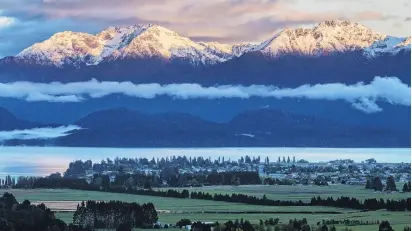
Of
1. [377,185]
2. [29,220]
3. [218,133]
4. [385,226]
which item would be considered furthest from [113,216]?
[218,133]

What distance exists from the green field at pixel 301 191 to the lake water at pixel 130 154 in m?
22.3

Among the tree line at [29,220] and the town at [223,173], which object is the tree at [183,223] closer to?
the tree line at [29,220]

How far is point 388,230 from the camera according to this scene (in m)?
36.5

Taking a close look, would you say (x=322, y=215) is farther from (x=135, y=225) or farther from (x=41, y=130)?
(x=41, y=130)

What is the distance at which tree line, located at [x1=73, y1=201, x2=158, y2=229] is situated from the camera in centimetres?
3934

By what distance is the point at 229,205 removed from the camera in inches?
2020

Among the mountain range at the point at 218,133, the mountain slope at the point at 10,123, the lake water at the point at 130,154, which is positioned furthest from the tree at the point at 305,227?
the mountain slope at the point at 10,123

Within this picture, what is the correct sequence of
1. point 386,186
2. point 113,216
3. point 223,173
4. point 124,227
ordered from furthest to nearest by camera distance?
point 223,173 → point 386,186 → point 113,216 → point 124,227

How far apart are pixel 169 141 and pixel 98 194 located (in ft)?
363

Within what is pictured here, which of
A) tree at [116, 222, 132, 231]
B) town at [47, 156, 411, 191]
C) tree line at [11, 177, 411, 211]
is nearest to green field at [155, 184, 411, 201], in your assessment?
tree line at [11, 177, 411, 211]

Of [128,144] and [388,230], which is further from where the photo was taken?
[128,144]

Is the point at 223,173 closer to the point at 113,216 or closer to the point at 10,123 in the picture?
the point at 113,216

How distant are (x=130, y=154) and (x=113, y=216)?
322 feet

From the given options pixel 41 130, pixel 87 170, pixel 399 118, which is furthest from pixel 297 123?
pixel 87 170
